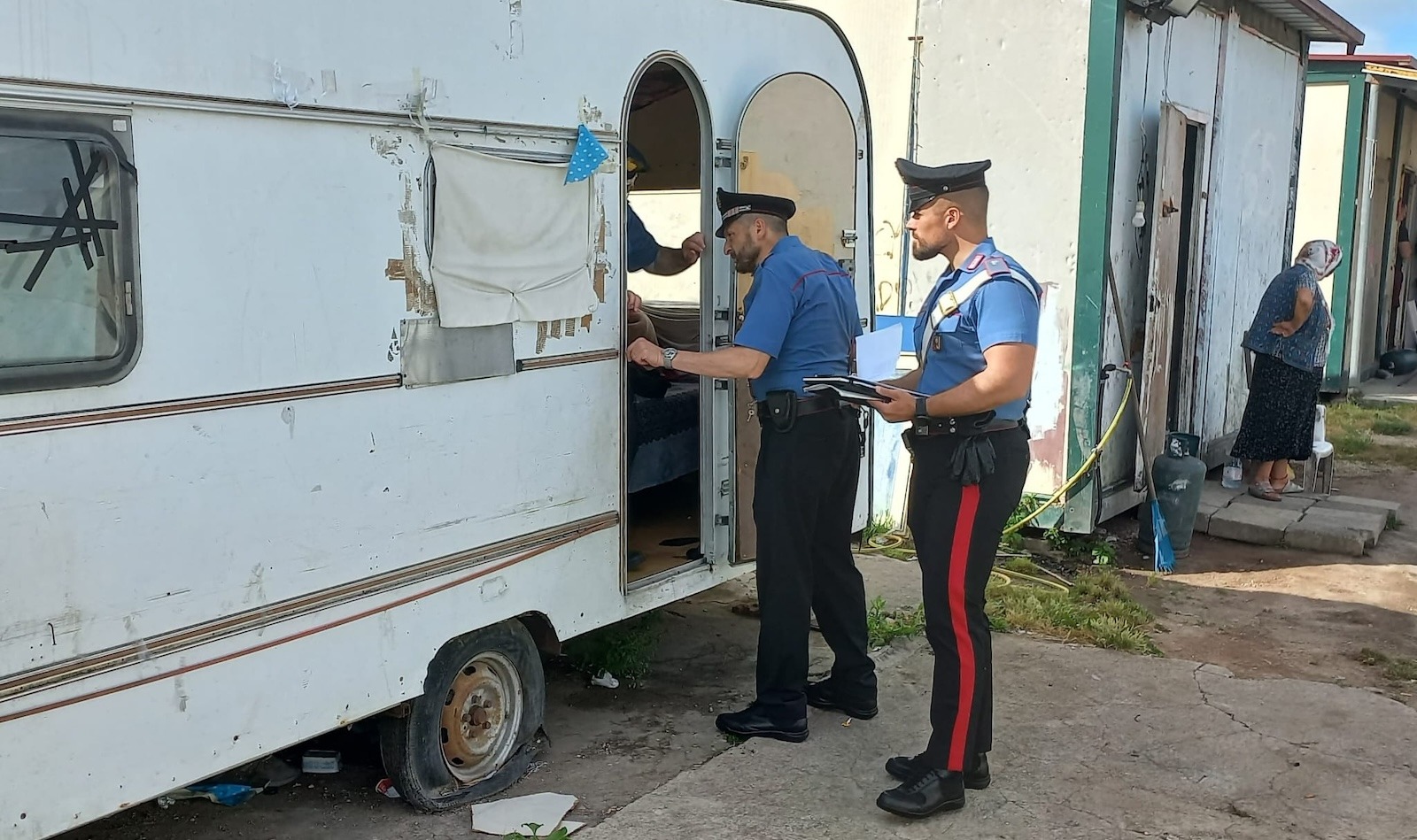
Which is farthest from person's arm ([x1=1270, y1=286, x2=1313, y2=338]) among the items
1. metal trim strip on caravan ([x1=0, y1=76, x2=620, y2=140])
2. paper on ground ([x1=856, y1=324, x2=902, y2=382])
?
metal trim strip on caravan ([x1=0, y1=76, x2=620, y2=140])

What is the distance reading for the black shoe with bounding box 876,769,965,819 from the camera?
3973 millimetres

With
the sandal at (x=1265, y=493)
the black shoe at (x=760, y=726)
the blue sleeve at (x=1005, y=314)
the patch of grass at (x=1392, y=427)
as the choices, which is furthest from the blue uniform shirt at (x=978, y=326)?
the patch of grass at (x=1392, y=427)

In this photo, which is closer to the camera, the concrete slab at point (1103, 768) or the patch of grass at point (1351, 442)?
the concrete slab at point (1103, 768)

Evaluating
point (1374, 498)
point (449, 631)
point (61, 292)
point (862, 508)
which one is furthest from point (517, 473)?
point (1374, 498)

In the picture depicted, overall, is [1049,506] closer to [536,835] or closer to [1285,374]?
[1285,374]

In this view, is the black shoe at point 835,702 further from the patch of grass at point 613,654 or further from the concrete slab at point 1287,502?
the concrete slab at point 1287,502

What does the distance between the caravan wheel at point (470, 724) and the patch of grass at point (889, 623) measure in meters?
1.79

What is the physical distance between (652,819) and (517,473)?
1.20 meters

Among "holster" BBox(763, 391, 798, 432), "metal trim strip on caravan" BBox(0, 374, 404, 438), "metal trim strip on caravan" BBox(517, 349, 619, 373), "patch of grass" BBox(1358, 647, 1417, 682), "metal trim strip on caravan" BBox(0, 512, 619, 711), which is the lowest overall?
"patch of grass" BBox(1358, 647, 1417, 682)

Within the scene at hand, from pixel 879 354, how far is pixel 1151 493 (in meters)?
4.03

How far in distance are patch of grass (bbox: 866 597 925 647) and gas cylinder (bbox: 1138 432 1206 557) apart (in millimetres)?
2305

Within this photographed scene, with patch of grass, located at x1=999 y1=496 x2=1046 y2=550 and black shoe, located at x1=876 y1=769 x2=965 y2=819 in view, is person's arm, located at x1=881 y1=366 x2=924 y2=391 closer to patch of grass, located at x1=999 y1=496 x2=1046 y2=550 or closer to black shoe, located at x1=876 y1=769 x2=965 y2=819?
black shoe, located at x1=876 y1=769 x2=965 y2=819

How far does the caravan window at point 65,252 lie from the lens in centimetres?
280

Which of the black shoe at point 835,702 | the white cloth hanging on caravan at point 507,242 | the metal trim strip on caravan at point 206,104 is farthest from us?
the black shoe at point 835,702
